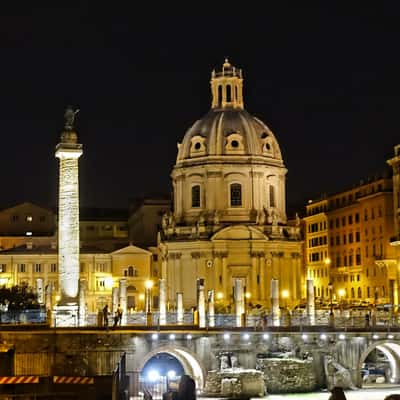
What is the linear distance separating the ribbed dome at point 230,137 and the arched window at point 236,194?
137 inches

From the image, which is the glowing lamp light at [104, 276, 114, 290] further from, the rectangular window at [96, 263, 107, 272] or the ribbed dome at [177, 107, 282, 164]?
the ribbed dome at [177, 107, 282, 164]

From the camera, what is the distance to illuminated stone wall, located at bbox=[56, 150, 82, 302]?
60.1m

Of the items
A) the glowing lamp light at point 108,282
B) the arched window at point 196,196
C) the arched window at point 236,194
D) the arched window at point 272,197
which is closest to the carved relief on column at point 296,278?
the arched window at point 272,197

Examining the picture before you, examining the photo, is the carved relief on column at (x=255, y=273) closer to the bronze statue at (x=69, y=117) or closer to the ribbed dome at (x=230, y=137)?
the ribbed dome at (x=230, y=137)

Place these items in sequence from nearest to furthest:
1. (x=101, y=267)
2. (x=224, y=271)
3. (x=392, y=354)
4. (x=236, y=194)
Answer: (x=392, y=354) → (x=224, y=271) → (x=236, y=194) → (x=101, y=267)

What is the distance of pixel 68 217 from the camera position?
61.1 metres

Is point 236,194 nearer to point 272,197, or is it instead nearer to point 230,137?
point 272,197

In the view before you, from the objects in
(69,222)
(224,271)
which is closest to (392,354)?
(69,222)

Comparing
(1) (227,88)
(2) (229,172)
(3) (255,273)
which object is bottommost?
(3) (255,273)

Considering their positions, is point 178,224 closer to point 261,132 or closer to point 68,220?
point 261,132

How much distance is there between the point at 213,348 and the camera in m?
57.2

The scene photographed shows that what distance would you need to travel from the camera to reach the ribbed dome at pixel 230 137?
4008 inches

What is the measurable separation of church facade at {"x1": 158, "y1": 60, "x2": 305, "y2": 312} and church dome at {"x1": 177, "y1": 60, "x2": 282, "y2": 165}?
11cm

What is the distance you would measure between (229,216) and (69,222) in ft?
137
